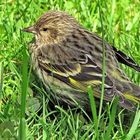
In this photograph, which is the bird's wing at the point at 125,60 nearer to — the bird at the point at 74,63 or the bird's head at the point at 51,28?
the bird at the point at 74,63

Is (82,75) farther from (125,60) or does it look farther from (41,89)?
(125,60)

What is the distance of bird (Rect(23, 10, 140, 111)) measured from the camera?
16.9ft

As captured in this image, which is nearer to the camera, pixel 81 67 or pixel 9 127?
pixel 9 127

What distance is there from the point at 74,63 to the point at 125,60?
0.46 meters

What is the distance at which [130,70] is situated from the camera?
5855 mm

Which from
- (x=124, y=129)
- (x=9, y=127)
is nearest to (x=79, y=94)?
(x=124, y=129)

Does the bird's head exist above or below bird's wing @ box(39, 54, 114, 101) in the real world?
above

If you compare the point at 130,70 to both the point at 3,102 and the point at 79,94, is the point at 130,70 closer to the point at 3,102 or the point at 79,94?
the point at 79,94

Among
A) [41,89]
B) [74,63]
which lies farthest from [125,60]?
[41,89]

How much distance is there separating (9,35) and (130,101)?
171 cm

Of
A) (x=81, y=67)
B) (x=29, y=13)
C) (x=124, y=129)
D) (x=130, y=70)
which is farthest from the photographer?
(x=29, y=13)

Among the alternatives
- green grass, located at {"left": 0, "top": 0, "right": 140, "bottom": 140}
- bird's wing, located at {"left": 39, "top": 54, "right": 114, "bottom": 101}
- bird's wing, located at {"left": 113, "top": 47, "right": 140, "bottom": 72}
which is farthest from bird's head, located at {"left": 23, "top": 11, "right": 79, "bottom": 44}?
bird's wing, located at {"left": 113, "top": 47, "right": 140, "bottom": 72}

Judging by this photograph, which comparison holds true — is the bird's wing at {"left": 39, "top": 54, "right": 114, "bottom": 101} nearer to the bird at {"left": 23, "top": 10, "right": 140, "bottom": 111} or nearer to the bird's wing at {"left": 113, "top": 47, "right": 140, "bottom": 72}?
the bird at {"left": 23, "top": 10, "right": 140, "bottom": 111}

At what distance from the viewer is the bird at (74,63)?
5.14 m
